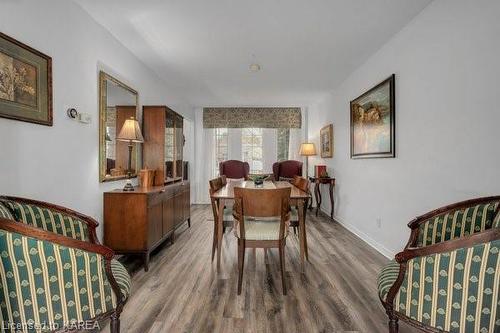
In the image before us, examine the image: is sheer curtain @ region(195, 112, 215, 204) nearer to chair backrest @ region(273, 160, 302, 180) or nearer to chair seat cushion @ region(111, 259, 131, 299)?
chair backrest @ region(273, 160, 302, 180)

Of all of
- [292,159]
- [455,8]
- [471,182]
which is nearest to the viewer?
[471,182]

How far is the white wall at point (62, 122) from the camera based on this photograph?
181cm

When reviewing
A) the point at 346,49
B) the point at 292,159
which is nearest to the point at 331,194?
the point at 292,159

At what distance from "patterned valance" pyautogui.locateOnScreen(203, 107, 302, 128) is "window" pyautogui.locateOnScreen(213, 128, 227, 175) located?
22cm

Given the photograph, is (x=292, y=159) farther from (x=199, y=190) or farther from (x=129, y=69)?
(x=129, y=69)

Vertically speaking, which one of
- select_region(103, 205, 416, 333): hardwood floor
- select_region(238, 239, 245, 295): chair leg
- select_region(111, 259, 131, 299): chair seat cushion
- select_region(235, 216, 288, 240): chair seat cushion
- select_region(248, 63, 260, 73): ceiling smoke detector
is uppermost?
select_region(248, 63, 260, 73): ceiling smoke detector

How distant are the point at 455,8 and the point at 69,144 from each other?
3378 mm

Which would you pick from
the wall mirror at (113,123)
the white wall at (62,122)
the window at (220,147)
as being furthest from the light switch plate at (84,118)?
the window at (220,147)

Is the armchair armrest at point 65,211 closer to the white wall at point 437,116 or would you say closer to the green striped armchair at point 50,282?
the green striped armchair at point 50,282

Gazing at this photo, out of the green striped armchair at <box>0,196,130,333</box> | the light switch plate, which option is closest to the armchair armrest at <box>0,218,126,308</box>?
the green striped armchair at <box>0,196,130,333</box>

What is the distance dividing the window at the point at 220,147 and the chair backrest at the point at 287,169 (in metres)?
1.40

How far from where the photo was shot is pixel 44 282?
1.15 metres

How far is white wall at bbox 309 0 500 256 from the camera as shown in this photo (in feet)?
6.04

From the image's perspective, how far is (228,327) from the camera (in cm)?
176
